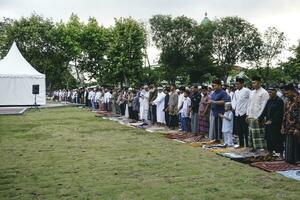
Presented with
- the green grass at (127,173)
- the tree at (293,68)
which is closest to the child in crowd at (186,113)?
the green grass at (127,173)

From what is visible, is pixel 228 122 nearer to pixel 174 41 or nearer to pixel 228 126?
pixel 228 126

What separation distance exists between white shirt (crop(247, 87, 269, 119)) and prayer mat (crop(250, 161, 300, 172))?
4.44 feet

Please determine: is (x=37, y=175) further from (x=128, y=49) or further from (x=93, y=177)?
(x=128, y=49)

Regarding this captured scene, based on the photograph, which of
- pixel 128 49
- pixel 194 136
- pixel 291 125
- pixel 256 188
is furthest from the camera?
pixel 128 49

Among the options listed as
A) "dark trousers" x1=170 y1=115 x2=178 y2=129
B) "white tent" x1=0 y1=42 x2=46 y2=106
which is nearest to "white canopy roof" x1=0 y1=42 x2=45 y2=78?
"white tent" x1=0 y1=42 x2=46 y2=106

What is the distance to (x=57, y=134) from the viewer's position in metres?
14.3

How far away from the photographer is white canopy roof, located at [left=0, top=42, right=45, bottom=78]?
32312mm

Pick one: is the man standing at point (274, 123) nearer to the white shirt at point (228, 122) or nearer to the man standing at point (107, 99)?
the white shirt at point (228, 122)

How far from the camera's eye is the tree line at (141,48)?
132 ft

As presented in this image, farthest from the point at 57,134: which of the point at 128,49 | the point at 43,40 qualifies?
the point at 43,40

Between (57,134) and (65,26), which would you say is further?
(65,26)

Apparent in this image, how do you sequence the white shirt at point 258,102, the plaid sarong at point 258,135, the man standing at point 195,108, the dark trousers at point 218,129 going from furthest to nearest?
the man standing at point 195,108
the dark trousers at point 218,129
the plaid sarong at point 258,135
the white shirt at point 258,102

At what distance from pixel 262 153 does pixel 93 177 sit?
403 centimetres

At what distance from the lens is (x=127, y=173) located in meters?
7.70
